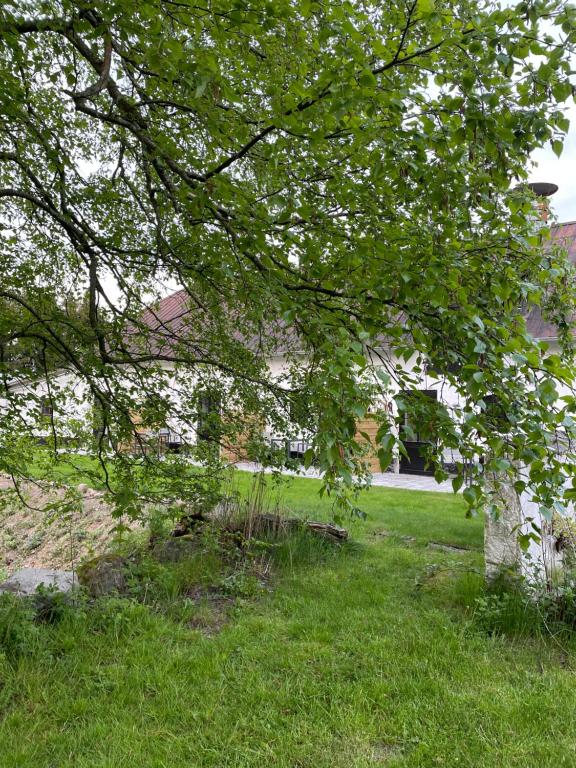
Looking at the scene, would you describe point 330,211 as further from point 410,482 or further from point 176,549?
point 410,482

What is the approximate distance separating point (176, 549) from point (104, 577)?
93cm

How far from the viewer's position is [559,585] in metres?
3.80

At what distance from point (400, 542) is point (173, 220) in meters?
4.69

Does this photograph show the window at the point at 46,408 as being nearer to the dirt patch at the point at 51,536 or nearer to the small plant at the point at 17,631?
the small plant at the point at 17,631

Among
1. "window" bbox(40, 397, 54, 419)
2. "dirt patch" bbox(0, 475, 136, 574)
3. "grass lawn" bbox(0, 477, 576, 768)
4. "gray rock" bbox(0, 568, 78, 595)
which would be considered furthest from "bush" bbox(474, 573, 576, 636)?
"dirt patch" bbox(0, 475, 136, 574)

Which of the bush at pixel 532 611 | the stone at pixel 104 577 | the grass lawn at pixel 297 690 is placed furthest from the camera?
the stone at pixel 104 577

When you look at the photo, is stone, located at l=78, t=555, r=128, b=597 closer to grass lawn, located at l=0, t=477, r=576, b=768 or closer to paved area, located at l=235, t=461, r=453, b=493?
grass lawn, located at l=0, t=477, r=576, b=768

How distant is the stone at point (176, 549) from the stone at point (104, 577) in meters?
0.59

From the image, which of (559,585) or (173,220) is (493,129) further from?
(559,585)

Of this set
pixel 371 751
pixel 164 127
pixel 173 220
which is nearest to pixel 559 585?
pixel 371 751

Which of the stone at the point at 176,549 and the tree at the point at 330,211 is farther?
the stone at the point at 176,549

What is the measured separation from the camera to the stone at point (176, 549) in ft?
16.3

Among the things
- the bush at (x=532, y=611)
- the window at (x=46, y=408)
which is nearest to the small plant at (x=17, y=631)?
the window at (x=46, y=408)

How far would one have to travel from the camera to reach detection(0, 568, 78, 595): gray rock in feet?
12.7
